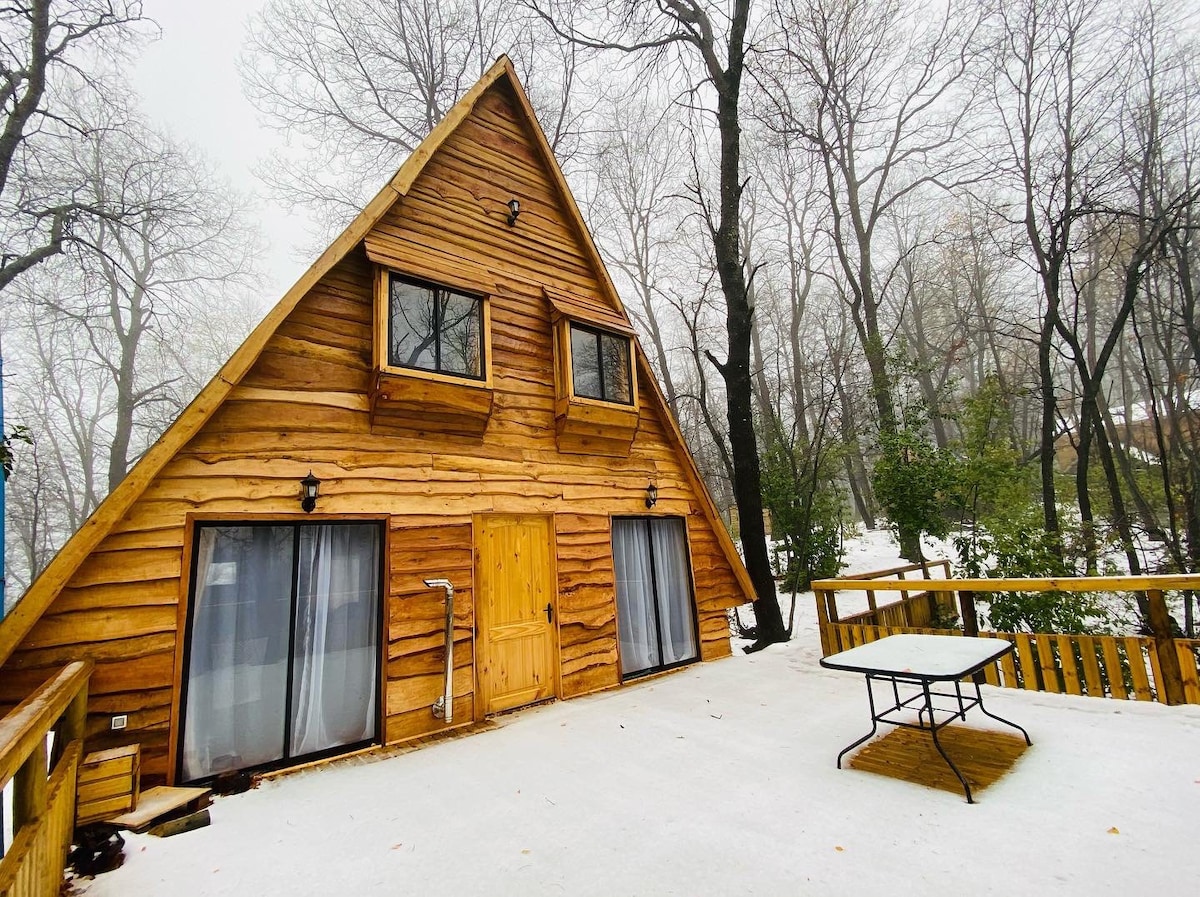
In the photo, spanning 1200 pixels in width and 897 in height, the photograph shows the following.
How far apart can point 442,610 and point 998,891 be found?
12.9 ft

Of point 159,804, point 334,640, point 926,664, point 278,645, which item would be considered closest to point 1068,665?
point 926,664

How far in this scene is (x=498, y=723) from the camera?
4.71 metres

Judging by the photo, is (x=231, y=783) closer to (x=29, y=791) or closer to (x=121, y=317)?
(x=29, y=791)

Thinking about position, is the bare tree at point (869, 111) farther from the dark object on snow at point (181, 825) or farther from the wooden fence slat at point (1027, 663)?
the dark object on snow at point (181, 825)

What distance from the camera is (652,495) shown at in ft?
21.3

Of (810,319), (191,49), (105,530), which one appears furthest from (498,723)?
(810,319)

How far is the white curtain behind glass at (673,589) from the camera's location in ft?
21.1

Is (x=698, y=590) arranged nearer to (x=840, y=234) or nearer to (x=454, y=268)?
(x=454, y=268)

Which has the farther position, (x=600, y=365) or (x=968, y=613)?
(x=600, y=365)

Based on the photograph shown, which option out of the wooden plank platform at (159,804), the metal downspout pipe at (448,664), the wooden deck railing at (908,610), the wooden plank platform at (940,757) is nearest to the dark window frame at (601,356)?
the metal downspout pipe at (448,664)

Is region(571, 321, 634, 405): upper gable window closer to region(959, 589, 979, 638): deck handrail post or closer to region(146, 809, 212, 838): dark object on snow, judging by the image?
region(959, 589, 979, 638): deck handrail post

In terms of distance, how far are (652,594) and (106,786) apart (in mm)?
4808

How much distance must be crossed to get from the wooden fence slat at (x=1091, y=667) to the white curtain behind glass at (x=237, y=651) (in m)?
6.39

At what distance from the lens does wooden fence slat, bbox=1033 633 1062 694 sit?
4645mm
